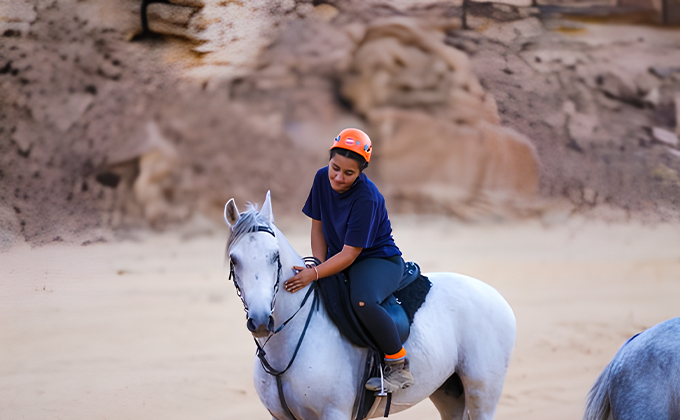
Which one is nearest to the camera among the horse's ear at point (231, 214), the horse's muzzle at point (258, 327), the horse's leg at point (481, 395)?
the horse's muzzle at point (258, 327)

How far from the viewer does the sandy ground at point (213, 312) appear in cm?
531

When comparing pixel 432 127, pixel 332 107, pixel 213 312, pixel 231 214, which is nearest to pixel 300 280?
pixel 231 214

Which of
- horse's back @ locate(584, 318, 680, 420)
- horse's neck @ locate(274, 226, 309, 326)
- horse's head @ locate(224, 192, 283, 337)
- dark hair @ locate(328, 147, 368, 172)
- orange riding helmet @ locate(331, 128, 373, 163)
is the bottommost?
horse's back @ locate(584, 318, 680, 420)

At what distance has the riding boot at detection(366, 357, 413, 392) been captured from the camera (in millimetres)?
2498

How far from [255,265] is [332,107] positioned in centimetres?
736

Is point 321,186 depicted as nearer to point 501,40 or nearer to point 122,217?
point 122,217

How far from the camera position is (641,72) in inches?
382

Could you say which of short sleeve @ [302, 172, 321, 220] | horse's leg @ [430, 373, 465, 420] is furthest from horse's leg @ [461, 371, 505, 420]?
short sleeve @ [302, 172, 321, 220]

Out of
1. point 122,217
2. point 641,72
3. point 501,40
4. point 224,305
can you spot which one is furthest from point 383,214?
point 641,72

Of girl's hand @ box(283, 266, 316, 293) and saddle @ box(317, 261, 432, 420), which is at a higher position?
girl's hand @ box(283, 266, 316, 293)

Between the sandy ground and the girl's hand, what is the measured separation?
2.86m

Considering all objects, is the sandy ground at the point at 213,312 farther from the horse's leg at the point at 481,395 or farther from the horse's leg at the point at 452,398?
the horse's leg at the point at 481,395

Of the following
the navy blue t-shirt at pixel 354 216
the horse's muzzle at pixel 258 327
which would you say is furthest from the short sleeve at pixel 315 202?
the horse's muzzle at pixel 258 327

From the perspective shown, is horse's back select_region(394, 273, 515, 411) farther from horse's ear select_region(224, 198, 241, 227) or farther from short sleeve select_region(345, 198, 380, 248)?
horse's ear select_region(224, 198, 241, 227)
